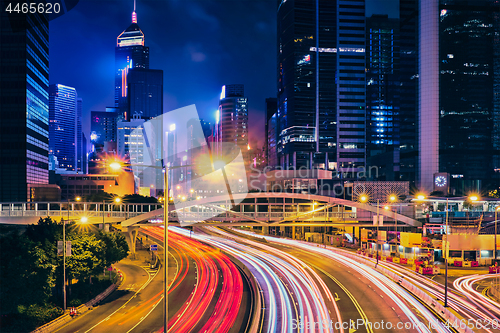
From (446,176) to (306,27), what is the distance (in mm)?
106070

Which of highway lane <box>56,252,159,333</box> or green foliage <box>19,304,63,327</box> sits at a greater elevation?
green foliage <box>19,304,63,327</box>

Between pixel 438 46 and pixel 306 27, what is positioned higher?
pixel 306 27

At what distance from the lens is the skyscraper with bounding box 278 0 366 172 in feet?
534

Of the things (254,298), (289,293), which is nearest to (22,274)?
(254,298)

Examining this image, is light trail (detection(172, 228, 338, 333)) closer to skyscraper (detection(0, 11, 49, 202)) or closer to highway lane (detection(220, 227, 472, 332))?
highway lane (detection(220, 227, 472, 332))

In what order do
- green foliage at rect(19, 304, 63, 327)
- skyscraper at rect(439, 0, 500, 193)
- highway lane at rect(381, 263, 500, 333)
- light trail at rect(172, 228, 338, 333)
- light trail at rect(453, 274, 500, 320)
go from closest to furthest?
green foliage at rect(19, 304, 63, 327) < highway lane at rect(381, 263, 500, 333) < light trail at rect(172, 228, 338, 333) < light trail at rect(453, 274, 500, 320) < skyscraper at rect(439, 0, 500, 193)

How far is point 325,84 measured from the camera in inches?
6599

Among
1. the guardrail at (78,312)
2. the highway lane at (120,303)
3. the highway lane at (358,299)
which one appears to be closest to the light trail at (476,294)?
the highway lane at (358,299)

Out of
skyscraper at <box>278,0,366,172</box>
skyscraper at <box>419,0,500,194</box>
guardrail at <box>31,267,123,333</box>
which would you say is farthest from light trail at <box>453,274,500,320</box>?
skyscraper at <box>278,0,366,172</box>

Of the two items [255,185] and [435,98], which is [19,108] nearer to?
[255,185]

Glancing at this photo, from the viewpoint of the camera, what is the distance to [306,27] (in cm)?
17288

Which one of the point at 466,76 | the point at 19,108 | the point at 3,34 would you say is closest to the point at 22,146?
the point at 19,108

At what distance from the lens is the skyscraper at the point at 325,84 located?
163 meters

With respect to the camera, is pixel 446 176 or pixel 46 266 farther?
pixel 446 176
